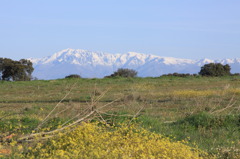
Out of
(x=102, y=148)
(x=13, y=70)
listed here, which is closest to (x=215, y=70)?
(x=13, y=70)

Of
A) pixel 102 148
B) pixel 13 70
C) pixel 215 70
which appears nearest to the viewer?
pixel 102 148

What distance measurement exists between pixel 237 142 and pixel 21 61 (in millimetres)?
48396

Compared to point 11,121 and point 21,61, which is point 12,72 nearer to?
point 21,61

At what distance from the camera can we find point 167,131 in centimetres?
1056

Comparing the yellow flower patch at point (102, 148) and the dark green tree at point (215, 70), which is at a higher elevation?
the dark green tree at point (215, 70)

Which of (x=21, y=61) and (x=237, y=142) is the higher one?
(x=21, y=61)

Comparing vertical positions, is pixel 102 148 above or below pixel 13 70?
below

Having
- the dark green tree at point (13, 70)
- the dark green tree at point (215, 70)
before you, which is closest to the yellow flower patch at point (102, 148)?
the dark green tree at point (13, 70)

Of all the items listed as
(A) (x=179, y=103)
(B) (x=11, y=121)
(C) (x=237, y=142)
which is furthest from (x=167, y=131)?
(A) (x=179, y=103)

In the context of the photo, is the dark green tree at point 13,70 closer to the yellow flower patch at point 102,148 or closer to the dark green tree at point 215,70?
the dark green tree at point 215,70

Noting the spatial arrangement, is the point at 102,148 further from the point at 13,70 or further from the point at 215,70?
the point at 215,70

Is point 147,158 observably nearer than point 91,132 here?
Yes


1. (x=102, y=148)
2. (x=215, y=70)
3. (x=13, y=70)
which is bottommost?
(x=102, y=148)

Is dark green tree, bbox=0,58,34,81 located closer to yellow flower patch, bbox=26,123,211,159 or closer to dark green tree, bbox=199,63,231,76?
dark green tree, bbox=199,63,231,76
